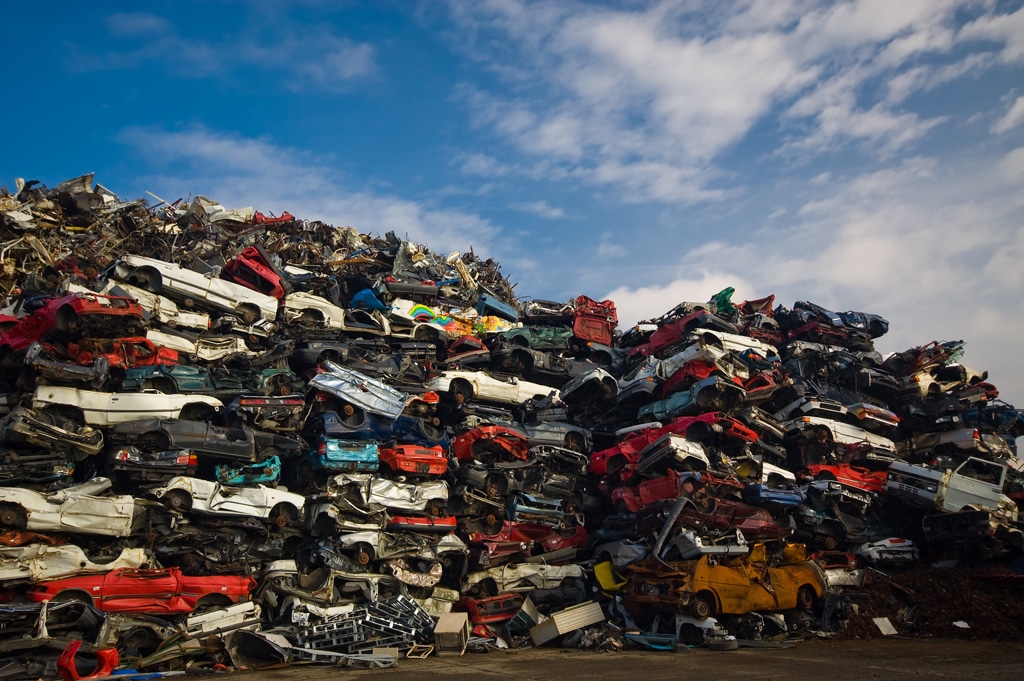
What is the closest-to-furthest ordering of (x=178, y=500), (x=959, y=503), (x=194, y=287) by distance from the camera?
(x=178, y=500) → (x=959, y=503) → (x=194, y=287)

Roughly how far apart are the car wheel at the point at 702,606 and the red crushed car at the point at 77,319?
13.0 m

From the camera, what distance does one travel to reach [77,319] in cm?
1469

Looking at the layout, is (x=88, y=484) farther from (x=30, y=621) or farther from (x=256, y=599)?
(x=256, y=599)

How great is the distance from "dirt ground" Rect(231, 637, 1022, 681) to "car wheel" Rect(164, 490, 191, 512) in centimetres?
386

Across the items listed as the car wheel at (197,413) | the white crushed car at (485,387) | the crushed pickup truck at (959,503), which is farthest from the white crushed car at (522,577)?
the crushed pickup truck at (959,503)

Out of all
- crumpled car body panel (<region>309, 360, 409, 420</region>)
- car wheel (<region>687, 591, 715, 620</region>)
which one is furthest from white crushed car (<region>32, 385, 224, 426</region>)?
car wheel (<region>687, 591, 715, 620</region>)

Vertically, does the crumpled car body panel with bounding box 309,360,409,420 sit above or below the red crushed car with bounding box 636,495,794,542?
above

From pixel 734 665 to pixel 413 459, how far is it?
7534 mm

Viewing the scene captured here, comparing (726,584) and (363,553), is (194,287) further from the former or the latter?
(726,584)

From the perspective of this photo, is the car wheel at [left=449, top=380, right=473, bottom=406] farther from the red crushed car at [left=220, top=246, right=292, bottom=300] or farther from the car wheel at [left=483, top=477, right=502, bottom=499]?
the red crushed car at [left=220, top=246, right=292, bottom=300]

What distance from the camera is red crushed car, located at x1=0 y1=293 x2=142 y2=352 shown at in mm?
14578

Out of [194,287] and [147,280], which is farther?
[194,287]

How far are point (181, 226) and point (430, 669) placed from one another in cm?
1958

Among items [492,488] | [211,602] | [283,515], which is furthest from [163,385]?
[492,488]
